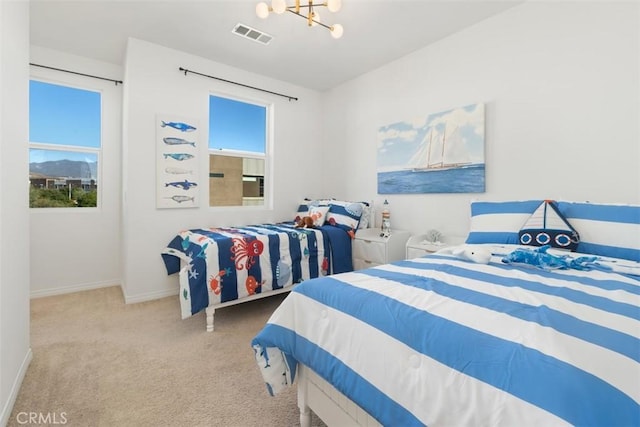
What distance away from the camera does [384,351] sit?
0.99 meters

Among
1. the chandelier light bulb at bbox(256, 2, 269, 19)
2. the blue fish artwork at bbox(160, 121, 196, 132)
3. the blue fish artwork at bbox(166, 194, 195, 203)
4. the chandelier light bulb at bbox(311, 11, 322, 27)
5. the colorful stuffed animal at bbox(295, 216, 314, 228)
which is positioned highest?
the chandelier light bulb at bbox(311, 11, 322, 27)

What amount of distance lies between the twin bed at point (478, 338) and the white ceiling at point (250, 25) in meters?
2.06

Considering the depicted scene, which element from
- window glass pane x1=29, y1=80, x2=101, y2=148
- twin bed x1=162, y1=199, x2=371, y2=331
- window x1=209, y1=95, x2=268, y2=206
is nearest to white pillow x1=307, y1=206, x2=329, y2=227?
twin bed x1=162, y1=199, x2=371, y2=331

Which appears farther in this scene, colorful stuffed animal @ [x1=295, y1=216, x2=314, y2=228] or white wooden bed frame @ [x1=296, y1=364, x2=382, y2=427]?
colorful stuffed animal @ [x1=295, y1=216, x2=314, y2=228]

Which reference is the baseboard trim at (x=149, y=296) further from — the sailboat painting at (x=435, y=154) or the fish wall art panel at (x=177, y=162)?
the sailboat painting at (x=435, y=154)

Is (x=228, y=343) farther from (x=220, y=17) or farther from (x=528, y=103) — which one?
(x=528, y=103)

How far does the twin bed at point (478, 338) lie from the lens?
26.5 inches

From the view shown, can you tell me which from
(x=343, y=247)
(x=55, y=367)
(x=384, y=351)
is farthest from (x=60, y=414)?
(x=343, y=247)

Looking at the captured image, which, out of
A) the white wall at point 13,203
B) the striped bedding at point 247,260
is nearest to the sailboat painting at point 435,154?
the striped bedding at point 247,260

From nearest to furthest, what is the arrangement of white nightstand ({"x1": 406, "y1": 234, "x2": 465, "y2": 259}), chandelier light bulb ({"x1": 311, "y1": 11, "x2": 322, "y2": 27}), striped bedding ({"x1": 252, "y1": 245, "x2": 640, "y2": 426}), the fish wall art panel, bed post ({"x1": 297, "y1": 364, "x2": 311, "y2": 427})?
striped bedding ({"x1": 252, "y1": 245, "x2": 640, "y2": 426}) → bed post ({"x1": 297, "y1": 364, "x2": 311, "y2": 427}) → chandelier light bulb ({"x1": 311, "y1": 11, "x2": 322, "y2": 27}) → white nightstand ({"x1": 406, "y1": 234, "x2": 465, "y2": 259}) → the fish wall art panel

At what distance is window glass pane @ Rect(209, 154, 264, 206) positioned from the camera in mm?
3723

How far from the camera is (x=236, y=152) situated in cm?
389

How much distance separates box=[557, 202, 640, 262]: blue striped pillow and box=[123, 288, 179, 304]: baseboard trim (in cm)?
355

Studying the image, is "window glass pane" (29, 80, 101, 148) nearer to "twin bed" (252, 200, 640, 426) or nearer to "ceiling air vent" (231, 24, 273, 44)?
"ceiling air vent" (231, 24, 273, 44)
